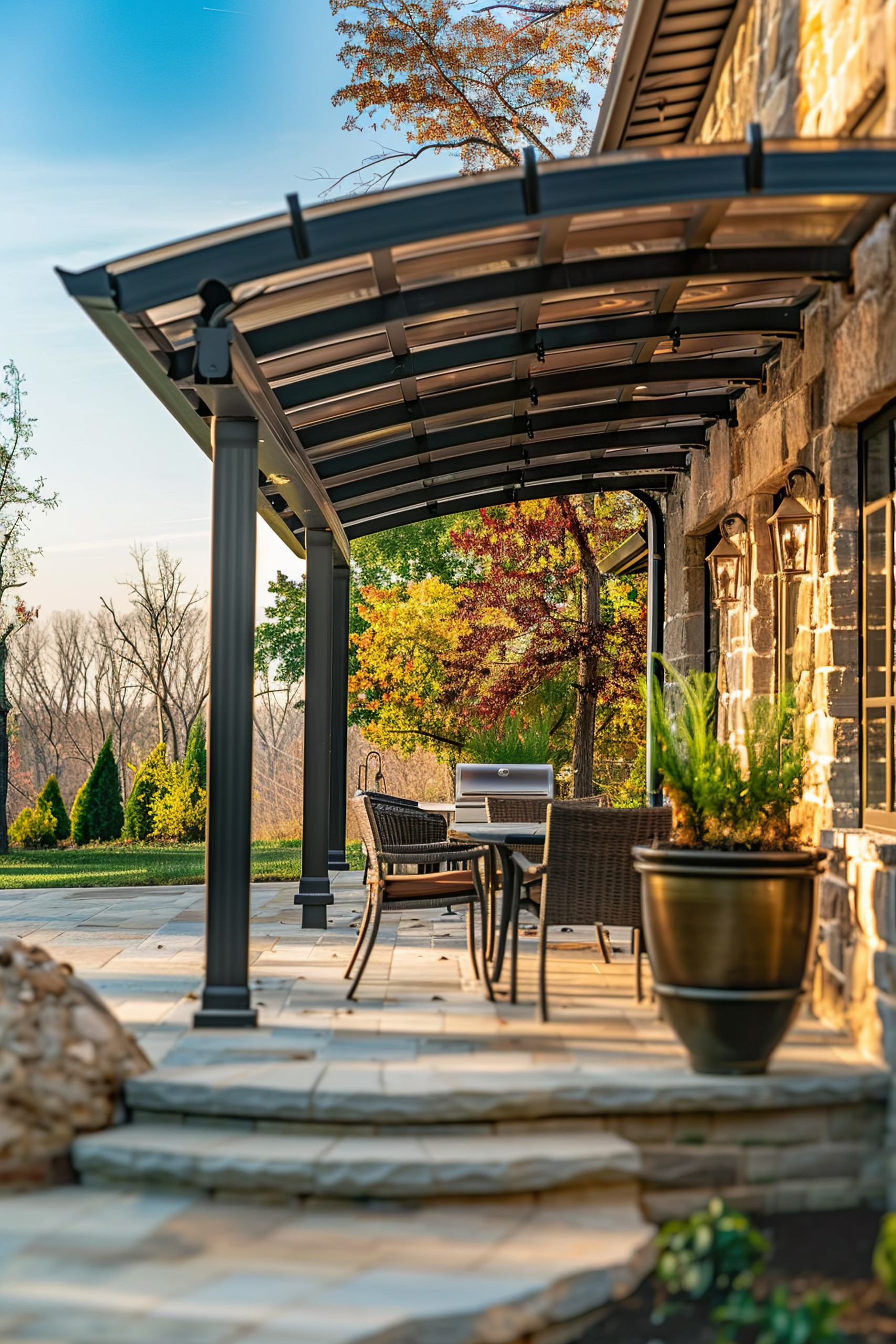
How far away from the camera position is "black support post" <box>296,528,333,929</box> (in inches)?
263

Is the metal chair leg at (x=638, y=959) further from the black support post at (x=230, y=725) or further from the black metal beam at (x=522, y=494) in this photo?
the black metal beam at (x=522, y=494)

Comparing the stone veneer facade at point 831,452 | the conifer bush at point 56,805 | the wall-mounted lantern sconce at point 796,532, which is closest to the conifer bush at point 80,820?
the conifer bush at point 56,805

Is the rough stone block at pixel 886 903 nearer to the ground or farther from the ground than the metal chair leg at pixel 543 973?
farther from the ground

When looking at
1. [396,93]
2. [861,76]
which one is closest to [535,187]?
[861,76]

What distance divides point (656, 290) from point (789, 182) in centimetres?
140

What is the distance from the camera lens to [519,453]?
734cm

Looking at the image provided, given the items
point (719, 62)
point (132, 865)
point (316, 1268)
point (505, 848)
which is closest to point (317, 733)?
point (505, 848)

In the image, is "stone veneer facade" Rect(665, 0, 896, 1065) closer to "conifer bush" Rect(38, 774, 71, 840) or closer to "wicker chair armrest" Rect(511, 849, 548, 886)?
"wicker chair armrest" Rect(511, 849, 548, 886)

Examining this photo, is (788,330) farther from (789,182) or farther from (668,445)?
(668,445)

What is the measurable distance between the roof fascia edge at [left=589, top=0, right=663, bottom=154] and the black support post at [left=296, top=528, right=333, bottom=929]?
8.47 ft

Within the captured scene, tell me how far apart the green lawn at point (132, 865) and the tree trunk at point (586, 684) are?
2.48 m

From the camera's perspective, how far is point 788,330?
17.0 ft

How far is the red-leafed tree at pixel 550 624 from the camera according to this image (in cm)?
1305

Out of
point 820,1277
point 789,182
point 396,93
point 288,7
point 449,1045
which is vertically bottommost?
point 820,1277
